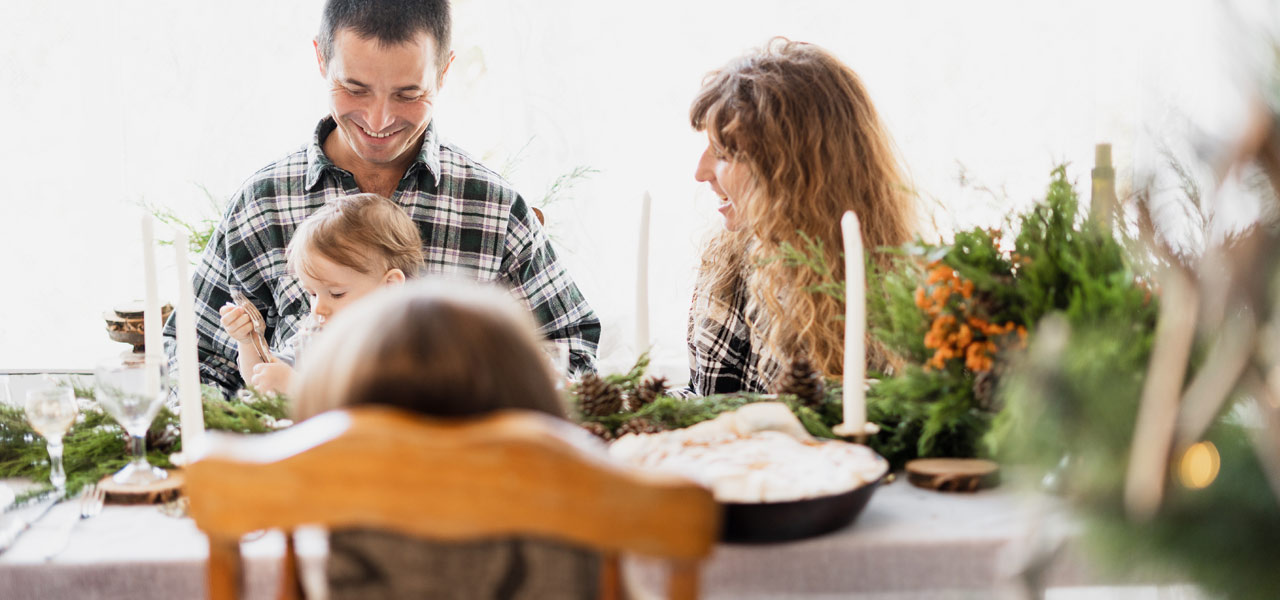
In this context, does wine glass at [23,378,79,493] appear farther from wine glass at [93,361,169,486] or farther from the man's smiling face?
the man's smiling face

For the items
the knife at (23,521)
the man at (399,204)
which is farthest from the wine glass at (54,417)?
the man at (399,204)

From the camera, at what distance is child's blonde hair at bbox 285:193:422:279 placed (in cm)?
214

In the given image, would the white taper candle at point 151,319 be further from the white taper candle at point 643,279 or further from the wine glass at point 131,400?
the white taper candle at point 643,279

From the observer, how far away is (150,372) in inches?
49.8

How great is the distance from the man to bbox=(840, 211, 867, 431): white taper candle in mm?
1060

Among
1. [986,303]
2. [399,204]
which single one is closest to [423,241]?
[399,204]

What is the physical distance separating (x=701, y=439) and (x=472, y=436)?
59cm

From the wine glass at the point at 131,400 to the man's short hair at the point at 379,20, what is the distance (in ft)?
3.46

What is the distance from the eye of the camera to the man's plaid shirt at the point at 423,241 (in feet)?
7.81

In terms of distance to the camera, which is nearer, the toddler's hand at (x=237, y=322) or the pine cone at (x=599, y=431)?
the pine cone at (x=599, y=431)

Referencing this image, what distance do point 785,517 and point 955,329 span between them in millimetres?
360

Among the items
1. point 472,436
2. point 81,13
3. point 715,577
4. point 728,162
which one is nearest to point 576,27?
point 728,162

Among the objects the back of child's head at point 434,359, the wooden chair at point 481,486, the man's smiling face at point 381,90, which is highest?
the man's smiling face at point 381,90

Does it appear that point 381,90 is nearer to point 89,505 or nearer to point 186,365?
point 186,365
